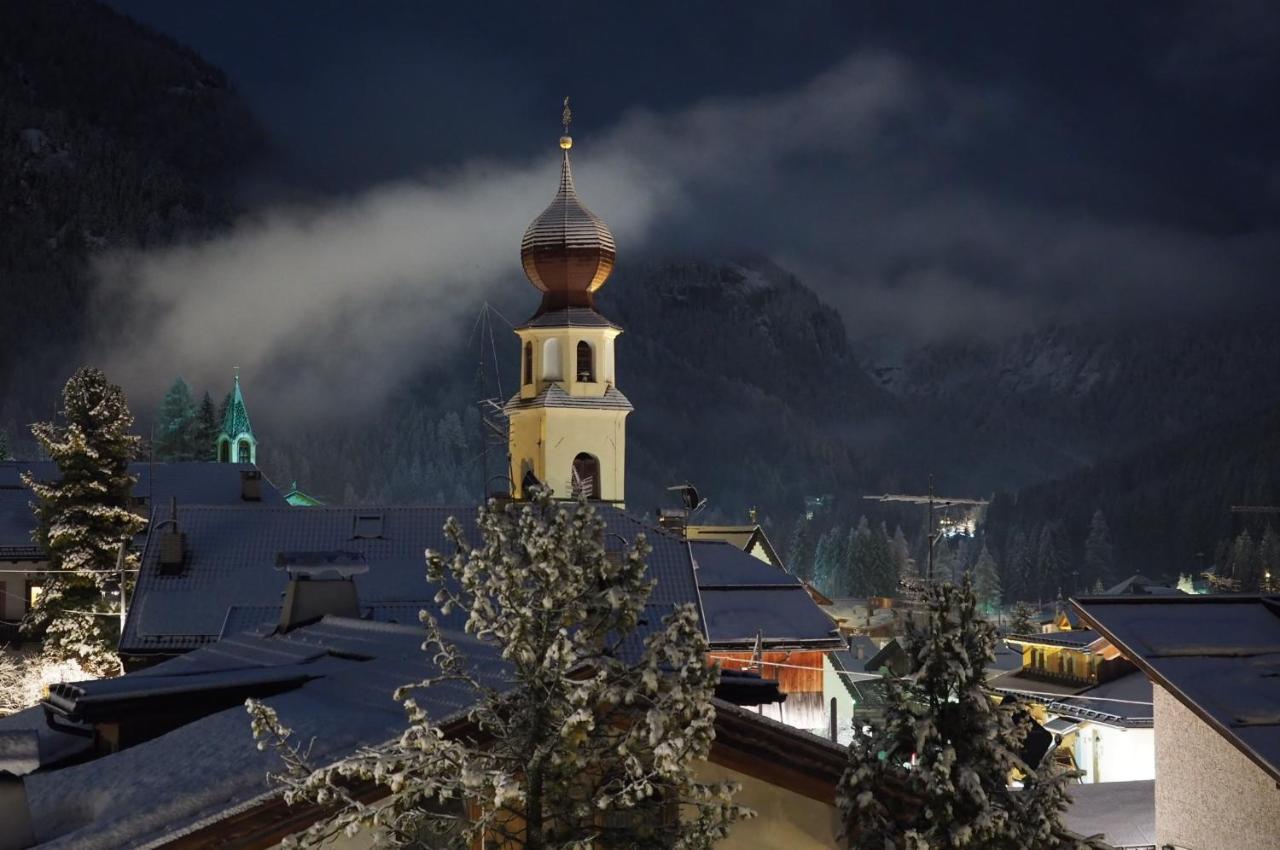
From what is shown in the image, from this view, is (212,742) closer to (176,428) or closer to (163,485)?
(163,485)

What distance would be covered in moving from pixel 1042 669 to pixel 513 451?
2199cm

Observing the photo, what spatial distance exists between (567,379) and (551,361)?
955 millimetres

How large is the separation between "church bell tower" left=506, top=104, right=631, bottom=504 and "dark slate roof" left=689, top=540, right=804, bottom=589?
27.1ft

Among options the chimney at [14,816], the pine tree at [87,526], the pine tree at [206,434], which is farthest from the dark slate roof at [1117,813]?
the pine tree at [206,434]

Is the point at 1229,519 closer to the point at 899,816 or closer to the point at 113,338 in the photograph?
the point at 113,338

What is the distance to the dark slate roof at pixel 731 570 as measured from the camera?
45125 mm

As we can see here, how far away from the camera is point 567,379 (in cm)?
5706

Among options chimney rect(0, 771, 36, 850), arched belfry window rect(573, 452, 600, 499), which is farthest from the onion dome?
chimney rect(0, 771, 36, 850)

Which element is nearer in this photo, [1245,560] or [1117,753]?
[1117,753]

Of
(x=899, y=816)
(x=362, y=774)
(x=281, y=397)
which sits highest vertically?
(x=281, y=397)

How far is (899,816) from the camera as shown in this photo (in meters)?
11.1

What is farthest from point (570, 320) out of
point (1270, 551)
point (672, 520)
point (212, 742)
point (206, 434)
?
point (1270, 551)

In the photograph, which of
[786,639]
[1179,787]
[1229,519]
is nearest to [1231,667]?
[1179,787]

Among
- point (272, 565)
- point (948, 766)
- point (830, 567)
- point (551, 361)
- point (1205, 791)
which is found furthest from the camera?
point (830, 567)
